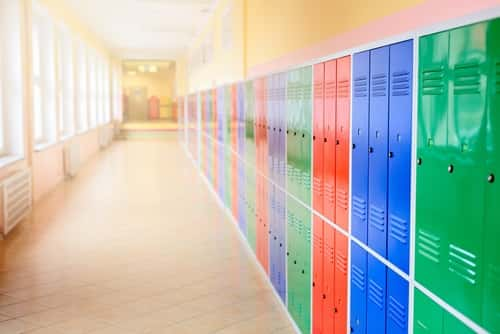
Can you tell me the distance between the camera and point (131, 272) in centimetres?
513

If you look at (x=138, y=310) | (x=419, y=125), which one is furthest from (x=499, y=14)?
(x=138, y=310)

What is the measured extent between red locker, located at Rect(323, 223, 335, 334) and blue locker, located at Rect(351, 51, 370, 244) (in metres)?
0.38

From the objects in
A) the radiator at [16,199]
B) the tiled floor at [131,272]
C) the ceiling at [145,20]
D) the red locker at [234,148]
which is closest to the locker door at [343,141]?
the tiled floor at [131,272]

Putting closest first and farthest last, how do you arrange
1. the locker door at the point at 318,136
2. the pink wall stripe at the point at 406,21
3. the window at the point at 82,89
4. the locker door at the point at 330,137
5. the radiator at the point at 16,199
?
the pink wall stripe at the point at 406,21, the locker door at the point at 330,137, the locker door at the point at 318,136, the radiator at the point at 16,199, the window at the point at 82,89

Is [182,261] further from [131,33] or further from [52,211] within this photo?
[131,33]

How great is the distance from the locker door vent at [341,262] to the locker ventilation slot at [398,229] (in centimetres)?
63

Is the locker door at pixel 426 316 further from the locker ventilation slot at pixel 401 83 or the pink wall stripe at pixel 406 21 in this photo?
the pink wall stripe at pixel 406 21

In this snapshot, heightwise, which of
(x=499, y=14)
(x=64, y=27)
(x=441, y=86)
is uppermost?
(x=64, y=27)

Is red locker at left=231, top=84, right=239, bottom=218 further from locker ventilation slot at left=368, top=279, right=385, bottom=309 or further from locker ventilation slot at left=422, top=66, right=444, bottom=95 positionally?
locker ventilation slot at left=422, top=66, right=444, bottom=95

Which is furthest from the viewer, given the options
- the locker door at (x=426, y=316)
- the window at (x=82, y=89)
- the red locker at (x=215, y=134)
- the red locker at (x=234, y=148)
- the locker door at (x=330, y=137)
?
the window at (x=82, y=89)

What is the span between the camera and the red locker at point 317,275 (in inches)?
128

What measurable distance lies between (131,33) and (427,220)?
51.0ft

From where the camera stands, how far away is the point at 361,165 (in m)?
2.58

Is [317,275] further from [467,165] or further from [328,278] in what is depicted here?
[467,165]
